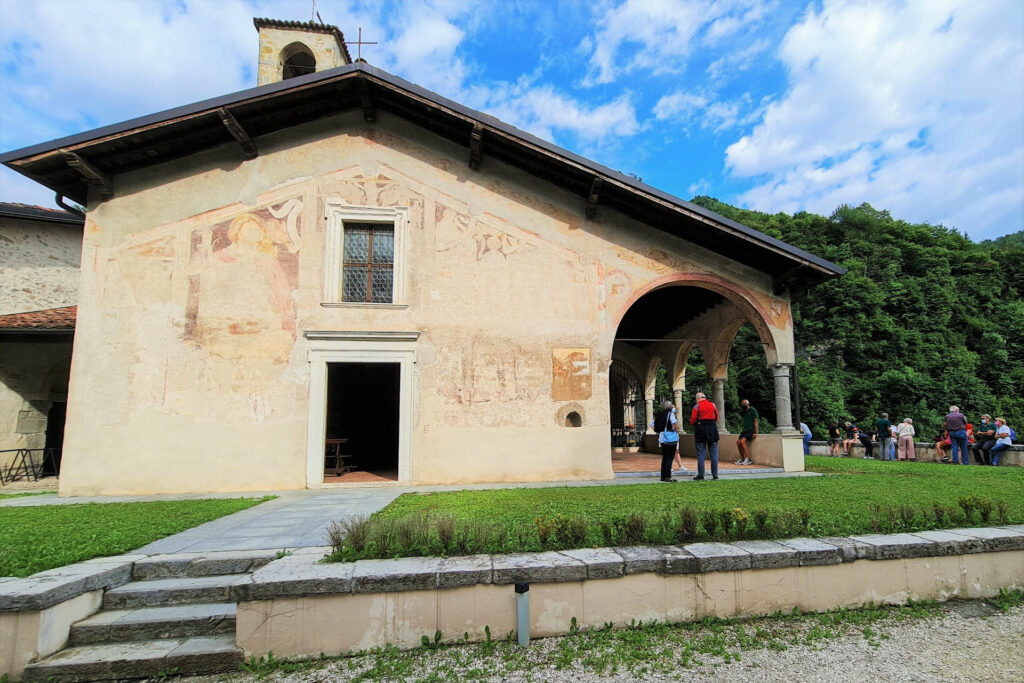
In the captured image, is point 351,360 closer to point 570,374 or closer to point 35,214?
point 570,374

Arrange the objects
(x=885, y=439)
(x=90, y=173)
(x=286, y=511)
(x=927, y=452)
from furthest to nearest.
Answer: (x=885, y=439) → (x=927, y=452) → (x=90, y=173) → (x=286, y=511)

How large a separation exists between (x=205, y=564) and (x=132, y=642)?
2.33ft

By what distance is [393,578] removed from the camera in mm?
3377

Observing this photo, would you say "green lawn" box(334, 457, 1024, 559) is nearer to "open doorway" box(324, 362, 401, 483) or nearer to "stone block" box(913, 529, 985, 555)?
"stone block" box(913, 529, 985, 555)

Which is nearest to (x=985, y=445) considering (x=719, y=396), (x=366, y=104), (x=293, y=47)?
(x=719, y=396)

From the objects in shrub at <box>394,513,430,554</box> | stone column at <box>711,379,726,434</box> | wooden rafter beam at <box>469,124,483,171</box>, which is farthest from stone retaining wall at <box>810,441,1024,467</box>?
shrub at <box>394,513,430,554</box>

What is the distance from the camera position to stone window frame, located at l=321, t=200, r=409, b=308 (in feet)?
31.6

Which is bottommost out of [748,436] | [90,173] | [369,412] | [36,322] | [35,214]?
[748,436]

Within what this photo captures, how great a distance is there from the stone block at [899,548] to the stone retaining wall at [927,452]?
11.8 metres

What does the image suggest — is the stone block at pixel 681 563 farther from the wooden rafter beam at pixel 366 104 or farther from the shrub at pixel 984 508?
the wooden rafter beam at pixel 366 104

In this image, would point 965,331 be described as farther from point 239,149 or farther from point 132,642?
point 132,642

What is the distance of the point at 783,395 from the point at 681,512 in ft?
25.4

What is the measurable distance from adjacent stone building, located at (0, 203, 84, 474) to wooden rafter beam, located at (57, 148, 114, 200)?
2920 mm

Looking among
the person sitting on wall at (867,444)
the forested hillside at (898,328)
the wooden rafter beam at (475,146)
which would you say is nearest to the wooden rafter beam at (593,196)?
the wooden rafter beam at (475,146)
